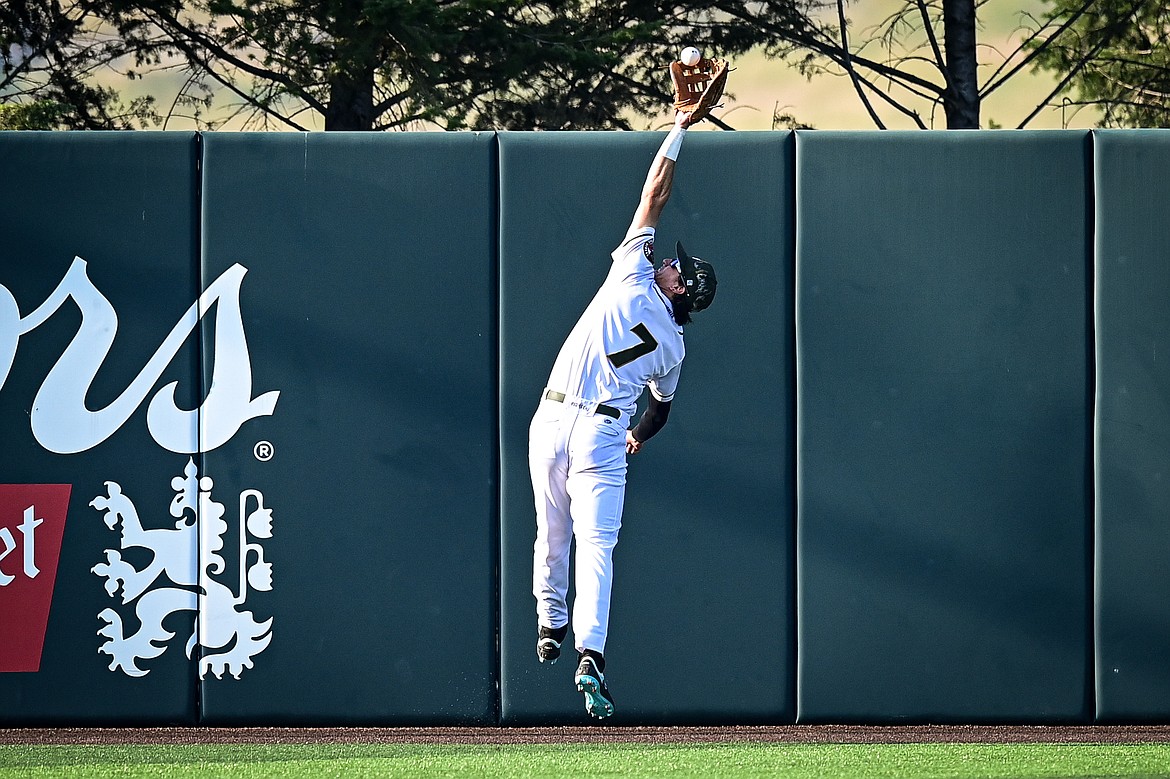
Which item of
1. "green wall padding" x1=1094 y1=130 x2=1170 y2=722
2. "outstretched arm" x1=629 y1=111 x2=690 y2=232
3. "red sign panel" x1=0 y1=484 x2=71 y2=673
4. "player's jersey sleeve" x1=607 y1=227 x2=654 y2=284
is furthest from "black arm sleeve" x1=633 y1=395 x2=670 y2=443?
"red sign panel" x1=0 y1=484 x2=71 y2=673

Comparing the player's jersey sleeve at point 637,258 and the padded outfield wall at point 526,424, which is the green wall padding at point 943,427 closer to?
the padded outfield wall at point 526,424

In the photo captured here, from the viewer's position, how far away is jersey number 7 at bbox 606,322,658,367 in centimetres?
462

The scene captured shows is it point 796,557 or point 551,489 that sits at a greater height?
point 551,489

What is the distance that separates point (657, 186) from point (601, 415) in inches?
37.3

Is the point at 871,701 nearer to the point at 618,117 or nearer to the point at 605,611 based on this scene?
the point at 605,611

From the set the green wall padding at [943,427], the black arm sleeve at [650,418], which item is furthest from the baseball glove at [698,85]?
the black arm sleeve at [650,418]

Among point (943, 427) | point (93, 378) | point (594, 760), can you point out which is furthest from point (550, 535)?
point (93, 378)

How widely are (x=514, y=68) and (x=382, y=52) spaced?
1.15 metres

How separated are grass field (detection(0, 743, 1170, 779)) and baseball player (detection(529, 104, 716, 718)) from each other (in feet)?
1.20

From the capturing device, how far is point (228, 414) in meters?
4.78

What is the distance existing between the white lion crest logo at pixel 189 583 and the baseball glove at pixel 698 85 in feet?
8.12

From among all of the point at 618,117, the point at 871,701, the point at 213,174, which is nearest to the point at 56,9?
the point at 618,117

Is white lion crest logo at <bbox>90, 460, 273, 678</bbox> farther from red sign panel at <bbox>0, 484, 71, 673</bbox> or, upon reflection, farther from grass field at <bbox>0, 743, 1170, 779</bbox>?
grass field at <bbox>0, 743, 1170, 779</bbox>

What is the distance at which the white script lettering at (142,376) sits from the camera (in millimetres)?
4773
